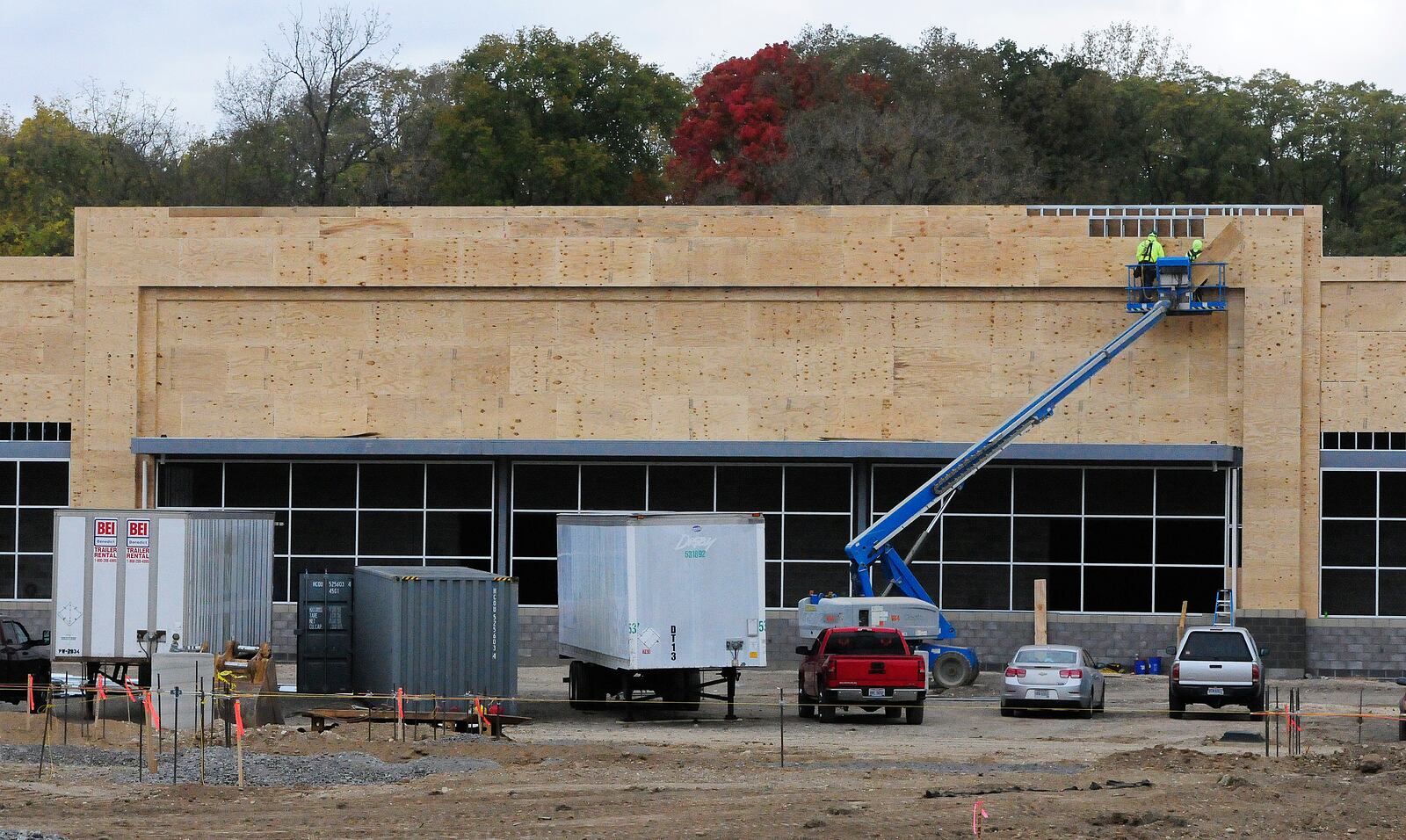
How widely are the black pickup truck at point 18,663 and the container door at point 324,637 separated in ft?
13.7

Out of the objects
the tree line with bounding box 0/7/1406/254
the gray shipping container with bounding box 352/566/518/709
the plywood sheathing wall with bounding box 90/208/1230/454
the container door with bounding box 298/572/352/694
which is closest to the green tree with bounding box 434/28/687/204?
the tree line with bounding box 0/7/1406/254

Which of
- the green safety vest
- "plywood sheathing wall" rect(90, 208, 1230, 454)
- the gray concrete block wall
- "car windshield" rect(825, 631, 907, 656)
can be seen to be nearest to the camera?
"car windshield" rect(825, 631, 907, 656)

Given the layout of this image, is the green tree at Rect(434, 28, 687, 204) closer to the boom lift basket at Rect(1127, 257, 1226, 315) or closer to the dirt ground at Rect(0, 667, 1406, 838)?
the boom lift basket at Rect(1127, 257, 1226, 315)

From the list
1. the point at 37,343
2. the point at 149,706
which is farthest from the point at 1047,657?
the point at 37,343

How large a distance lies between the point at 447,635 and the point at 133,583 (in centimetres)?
533

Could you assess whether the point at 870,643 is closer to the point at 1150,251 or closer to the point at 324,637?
the point at 324,637

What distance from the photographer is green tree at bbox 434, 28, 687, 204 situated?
71.0 metres

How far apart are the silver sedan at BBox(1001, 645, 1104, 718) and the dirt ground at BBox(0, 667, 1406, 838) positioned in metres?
1.77

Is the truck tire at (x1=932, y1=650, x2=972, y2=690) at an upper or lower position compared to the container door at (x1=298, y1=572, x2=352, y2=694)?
lower

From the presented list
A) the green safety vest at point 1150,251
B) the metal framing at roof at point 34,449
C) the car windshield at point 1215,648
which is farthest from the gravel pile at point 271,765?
the green safety vest at point 1150,251

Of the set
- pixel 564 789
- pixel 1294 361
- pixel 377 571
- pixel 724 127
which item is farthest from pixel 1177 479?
pixel 724 127

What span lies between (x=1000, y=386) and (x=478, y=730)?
1875 cm

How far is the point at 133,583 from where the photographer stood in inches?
1169

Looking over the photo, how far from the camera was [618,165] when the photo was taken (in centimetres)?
7488
